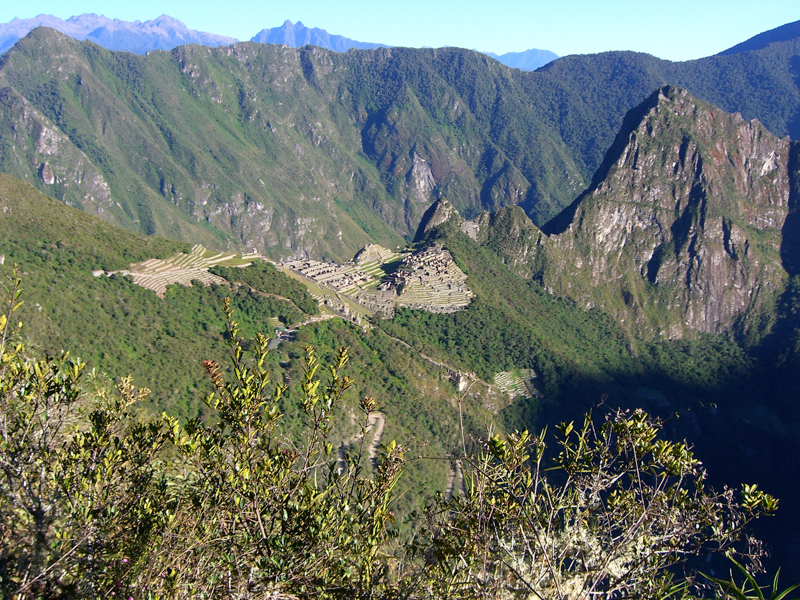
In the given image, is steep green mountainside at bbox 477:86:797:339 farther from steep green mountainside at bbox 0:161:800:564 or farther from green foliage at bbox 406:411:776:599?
green foliage at bbox 406:411:776:599

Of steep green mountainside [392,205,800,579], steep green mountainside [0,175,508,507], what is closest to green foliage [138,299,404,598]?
steep green mountainside [0,175,508,507]

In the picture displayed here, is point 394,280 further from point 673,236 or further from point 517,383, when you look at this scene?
point 673,236

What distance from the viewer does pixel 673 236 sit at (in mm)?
91625

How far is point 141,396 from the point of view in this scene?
9.78m

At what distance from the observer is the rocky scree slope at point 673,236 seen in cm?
8700

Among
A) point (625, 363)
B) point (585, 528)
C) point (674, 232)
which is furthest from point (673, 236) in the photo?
point (585, 528)

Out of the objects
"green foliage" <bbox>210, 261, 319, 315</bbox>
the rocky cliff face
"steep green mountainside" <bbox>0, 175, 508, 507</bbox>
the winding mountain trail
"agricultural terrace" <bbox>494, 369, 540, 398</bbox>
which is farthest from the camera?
the rocky cliff face

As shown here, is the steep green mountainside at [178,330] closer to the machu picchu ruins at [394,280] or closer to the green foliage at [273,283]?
the green foliage at [273,283]

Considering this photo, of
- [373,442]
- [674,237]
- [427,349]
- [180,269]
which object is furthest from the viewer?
[674,237]

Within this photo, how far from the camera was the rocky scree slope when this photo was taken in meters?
87.0

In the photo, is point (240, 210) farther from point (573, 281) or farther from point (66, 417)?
point (66, 417)

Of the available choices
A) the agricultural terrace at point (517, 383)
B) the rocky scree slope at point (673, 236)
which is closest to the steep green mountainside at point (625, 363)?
the agricultural terrace at point (517, 383)

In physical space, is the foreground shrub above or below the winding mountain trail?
above

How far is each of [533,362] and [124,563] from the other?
5701 cm
